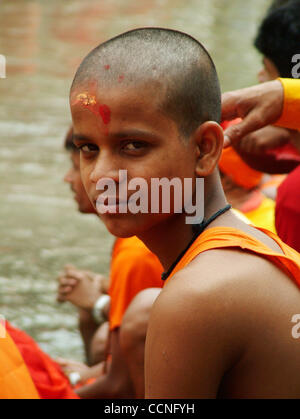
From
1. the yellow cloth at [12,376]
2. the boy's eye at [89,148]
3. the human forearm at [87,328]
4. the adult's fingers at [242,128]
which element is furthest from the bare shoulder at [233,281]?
the human forearm at [87,328]

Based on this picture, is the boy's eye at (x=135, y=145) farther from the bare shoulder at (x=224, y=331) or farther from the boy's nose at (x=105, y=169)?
the bare shoulder at (x=224, y=331)

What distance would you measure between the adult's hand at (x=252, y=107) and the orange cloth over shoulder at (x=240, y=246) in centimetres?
48

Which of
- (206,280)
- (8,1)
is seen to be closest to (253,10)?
(8,1)

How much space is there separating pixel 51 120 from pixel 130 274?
573 centimetres

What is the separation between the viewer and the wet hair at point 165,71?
1771 millimetres

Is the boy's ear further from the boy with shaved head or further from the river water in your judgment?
the river water

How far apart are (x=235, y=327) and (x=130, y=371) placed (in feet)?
4.86

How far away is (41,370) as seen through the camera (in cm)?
273

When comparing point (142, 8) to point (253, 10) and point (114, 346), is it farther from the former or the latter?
point (114, 346)

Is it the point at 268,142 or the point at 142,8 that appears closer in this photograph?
the point at 268,142

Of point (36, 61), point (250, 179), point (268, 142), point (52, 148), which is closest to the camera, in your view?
point (268, 142)

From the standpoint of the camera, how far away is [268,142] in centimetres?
337

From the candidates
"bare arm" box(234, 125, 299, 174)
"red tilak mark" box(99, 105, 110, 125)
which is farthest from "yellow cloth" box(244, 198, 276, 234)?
"red tilak mark" box(99, 105, 110, 125)

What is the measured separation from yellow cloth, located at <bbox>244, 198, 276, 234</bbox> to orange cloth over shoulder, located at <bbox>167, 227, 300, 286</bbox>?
1.80m
